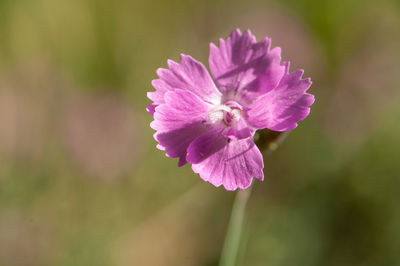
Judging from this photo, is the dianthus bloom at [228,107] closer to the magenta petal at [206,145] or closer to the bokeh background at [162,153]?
the magenta petal at [206,145]

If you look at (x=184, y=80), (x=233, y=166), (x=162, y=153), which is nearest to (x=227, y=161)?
(x=233, y=166)

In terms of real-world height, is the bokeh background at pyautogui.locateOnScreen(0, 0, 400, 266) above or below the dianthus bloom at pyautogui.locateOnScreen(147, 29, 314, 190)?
above

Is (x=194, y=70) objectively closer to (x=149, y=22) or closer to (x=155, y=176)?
(x=155, y=176)

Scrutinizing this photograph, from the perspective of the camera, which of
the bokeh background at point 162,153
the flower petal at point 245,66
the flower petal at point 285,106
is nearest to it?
the flower petal at point 285,106

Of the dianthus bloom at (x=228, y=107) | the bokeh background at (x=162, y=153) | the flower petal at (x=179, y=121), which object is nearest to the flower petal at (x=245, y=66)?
the dianthus bloom at (x=228, y=107)

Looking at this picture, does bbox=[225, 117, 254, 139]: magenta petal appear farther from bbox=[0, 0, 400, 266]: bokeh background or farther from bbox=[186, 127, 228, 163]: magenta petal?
bbox=[0, 0, 400, 266]: bokeh background

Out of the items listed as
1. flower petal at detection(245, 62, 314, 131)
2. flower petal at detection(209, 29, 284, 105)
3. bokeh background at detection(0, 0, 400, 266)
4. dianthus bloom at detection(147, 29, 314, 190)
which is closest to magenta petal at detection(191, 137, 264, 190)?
dianthus bloom at detection(147, 29, 314, 190)

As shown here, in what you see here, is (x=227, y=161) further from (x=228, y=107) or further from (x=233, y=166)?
(x=228, y=107)
